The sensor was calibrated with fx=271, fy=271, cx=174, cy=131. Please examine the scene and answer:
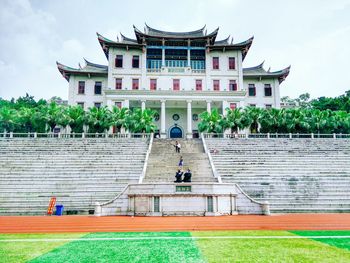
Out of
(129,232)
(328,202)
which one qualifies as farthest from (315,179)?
(129,232)

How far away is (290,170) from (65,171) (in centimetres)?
1514

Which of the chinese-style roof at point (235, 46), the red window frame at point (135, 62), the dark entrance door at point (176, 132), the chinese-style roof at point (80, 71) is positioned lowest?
the dark entrance door at point (176, 132)

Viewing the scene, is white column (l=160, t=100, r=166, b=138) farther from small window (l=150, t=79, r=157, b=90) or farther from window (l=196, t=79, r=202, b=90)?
window (l=196, t=79, r=202, b=90)

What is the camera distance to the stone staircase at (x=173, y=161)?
17.4 meters

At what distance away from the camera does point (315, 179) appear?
17094mm

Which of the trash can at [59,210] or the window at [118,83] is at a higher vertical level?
the window at [118,83]

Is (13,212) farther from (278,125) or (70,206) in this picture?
(278,125)

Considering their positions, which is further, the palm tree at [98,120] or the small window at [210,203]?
the palm tree at [98,120]

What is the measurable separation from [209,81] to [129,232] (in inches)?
1135

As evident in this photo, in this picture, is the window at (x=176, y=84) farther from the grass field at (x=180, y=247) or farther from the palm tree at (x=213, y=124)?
the grass field at (x=180, y=247)

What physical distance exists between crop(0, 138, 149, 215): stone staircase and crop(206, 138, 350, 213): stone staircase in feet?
22.2

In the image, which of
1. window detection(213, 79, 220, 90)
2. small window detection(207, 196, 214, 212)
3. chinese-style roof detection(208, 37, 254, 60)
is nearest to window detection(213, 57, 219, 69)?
chinese-style roof detection(208, 37, 254, 60)

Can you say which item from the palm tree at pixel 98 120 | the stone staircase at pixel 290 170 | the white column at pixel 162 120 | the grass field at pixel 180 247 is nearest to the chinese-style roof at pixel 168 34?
the white column at pixel 162 120

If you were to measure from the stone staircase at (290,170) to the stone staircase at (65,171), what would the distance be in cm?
677
